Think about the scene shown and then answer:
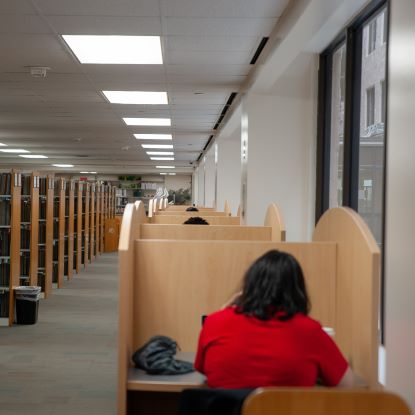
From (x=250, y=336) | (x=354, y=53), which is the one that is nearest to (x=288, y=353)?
(x=250, y=336)

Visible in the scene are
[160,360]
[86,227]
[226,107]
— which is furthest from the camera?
[86,227]

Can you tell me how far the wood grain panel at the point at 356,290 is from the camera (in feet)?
7.77

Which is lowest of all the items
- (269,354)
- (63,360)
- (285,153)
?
(63,360)

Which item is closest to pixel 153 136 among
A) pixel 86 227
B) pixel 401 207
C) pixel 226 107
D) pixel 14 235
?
pixel 86 227

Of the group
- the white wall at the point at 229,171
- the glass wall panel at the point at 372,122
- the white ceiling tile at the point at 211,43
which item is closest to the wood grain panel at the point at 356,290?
the glass wall panel at the point at 372,122

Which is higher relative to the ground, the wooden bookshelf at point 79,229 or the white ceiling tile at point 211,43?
the white ceiling tile at point 211,43

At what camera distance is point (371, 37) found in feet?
15.3

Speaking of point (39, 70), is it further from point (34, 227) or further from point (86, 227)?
point (86, 227)

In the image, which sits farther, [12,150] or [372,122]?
[12,150]

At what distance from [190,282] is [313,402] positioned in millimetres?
1528

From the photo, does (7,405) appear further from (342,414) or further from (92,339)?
(342,414)

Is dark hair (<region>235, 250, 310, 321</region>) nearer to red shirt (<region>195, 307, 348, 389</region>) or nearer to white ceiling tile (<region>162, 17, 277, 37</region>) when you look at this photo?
red shirt (<region>195, 307, 348, 389</region>)

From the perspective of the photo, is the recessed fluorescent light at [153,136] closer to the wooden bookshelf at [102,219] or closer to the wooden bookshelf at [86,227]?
the wooden bookshelf at [86,227]

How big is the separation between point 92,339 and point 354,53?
3.76 m
